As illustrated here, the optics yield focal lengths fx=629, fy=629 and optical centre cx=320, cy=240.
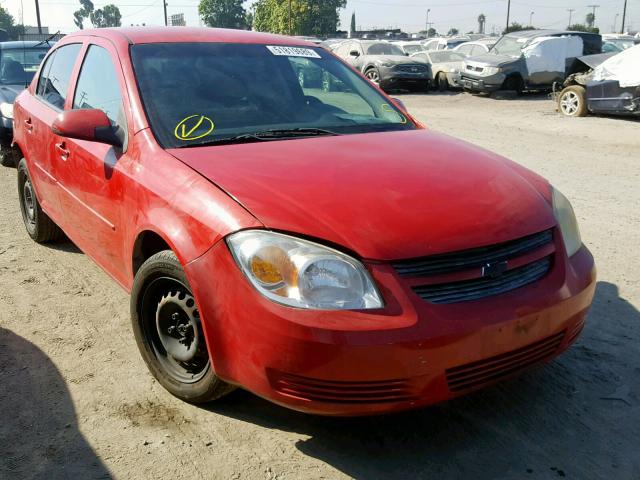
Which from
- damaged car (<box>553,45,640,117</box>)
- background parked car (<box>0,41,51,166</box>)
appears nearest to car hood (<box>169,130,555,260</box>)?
background parked car (<box>0,41,51,166</box>)

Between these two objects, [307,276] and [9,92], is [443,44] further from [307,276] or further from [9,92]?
[307,276]

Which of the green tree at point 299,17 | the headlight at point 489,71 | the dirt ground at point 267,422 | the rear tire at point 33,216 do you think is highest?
the green tree at point 299,17

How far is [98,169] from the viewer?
330 centimetres

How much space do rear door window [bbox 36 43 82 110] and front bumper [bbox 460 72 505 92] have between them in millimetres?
15663

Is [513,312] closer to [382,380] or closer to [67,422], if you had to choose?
[382,380]

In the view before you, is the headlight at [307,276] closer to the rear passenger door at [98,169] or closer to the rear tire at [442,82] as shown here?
the rear passenger door at [98,169]

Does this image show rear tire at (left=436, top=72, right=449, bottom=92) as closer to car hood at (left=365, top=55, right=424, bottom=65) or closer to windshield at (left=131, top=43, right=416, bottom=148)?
car hood at (left=365, top=55, right=424, bottom=65)

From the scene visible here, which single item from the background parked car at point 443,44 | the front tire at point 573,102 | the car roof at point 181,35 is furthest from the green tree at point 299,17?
the car roof at point 181,35

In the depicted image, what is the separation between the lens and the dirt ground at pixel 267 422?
7.99 feet

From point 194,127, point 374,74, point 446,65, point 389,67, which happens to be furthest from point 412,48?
point 194,127

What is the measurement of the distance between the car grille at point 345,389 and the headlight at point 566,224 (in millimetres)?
1028

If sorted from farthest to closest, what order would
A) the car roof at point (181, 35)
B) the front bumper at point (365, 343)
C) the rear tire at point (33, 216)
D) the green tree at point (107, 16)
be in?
the green tree at point (107, 16) < the rear tire at point (33, 216) < the car roof at point (181, 35) < the front bumper at point (365, 343)

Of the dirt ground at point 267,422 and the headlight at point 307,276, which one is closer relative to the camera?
the headlight at point 307,276

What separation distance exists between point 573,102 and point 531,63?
558 centimetres
